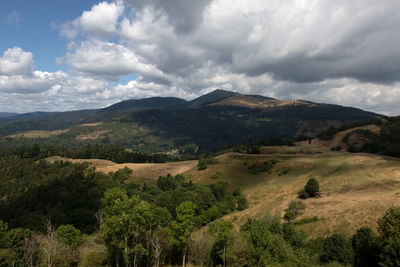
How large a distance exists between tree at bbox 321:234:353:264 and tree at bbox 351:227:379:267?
1.29 meters

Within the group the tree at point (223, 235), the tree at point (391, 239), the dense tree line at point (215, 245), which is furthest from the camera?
the tree at point (223, 235)

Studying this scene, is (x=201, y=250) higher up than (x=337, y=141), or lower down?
lower down

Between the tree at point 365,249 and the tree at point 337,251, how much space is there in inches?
50.9

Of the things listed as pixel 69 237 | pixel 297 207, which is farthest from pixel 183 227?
pixel 297 207

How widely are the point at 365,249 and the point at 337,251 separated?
13.0 feet

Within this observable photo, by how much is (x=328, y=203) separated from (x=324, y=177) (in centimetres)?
2976

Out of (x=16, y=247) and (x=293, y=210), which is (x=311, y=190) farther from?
(x=16, y=247)

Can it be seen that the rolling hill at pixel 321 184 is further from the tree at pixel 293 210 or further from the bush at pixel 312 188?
the bush at pixel 312 188

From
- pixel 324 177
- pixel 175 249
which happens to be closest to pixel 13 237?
pixel 175 249

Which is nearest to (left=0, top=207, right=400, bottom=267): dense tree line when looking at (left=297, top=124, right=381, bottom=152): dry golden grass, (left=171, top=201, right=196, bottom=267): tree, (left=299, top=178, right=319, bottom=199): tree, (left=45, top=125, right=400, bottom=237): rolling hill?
(left=171, top=201, right=196, bottom=267): tree

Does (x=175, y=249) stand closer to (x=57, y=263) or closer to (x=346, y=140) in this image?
(x=57, y=263)

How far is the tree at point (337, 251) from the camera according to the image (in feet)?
93.2

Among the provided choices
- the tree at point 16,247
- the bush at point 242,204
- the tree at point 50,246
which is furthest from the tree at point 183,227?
the bush at point 242,204

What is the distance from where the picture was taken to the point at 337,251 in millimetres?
28781
